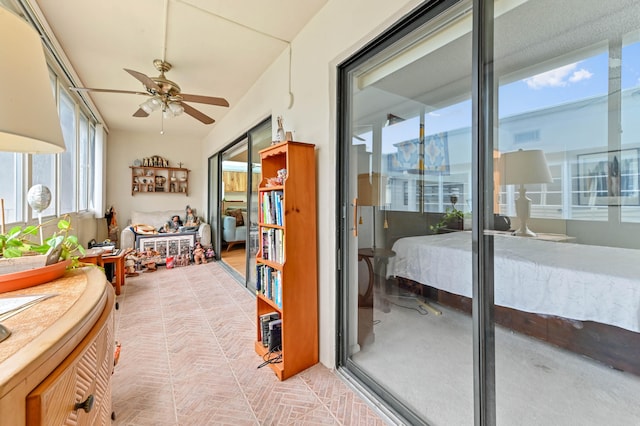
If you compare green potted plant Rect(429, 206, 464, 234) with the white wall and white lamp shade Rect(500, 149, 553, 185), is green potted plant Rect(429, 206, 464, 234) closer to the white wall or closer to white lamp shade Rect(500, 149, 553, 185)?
white lamp shade Rect(500, 149, 553, 185)

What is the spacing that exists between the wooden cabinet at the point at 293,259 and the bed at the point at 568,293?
1036mm

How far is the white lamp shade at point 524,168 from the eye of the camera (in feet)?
3.61

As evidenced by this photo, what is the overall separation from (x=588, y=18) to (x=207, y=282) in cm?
452

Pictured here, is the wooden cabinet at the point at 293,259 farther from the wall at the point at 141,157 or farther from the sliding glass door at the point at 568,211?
the wall at the point at 141,157

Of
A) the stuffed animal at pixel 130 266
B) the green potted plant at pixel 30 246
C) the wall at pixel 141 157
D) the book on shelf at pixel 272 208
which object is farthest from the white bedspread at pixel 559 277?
the wall at pixel 141 157

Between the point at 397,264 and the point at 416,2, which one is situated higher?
the point at 416,2

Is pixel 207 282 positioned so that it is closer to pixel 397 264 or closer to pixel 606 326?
pixel 397 264

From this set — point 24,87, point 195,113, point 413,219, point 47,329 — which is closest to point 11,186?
point 195,113

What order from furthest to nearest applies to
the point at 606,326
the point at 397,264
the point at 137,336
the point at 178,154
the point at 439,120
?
the point at 178,154 < the point at 137,336 < the point at 397,264 < the point at 439,120 < the point at 606,326

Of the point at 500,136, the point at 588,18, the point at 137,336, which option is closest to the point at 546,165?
the point at 500,136

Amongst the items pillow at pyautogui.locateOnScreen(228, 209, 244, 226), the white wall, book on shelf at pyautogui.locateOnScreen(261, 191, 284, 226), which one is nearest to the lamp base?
the white wall

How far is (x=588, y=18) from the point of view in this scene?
102 cm

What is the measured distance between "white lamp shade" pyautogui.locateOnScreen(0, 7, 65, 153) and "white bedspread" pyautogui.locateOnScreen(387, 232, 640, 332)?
1615 millimetres

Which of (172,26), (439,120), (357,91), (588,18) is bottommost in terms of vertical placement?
(439,120)
